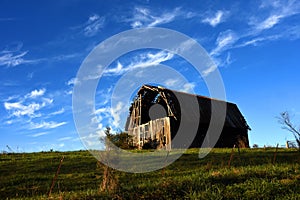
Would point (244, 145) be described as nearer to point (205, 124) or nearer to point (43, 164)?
point (205, 124)

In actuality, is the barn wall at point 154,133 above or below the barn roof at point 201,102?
below

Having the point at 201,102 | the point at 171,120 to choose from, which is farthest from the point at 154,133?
the point at 201,102

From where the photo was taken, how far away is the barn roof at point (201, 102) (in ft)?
109

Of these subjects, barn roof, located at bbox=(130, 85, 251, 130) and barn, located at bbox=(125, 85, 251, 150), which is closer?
barn, located at bbox=(125, 85, 251, 150)

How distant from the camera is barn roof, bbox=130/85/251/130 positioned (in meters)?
33.1

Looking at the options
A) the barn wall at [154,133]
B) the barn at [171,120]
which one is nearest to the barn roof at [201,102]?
the barn at [171,120]

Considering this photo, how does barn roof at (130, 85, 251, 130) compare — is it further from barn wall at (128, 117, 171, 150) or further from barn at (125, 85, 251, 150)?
barn wall at (128, 117, 171, 150)

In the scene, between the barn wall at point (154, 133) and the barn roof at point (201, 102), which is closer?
the barn wall at point (154, 133)

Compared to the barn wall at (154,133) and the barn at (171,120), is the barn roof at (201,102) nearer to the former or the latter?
the barn at (171,120)

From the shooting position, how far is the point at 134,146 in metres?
35.2

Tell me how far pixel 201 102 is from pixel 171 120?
6.90 metres

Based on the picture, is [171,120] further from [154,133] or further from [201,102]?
[201,102]

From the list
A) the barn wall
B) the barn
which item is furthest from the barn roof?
the barn wall

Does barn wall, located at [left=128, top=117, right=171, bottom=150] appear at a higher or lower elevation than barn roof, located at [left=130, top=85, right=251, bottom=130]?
lower
